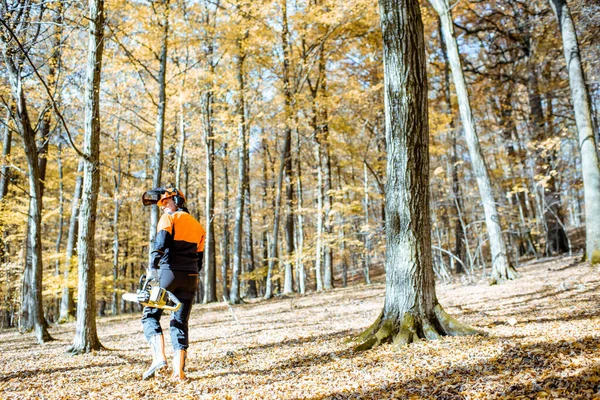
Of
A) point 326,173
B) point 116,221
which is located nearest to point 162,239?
point 326,173

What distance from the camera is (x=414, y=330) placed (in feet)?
13.6

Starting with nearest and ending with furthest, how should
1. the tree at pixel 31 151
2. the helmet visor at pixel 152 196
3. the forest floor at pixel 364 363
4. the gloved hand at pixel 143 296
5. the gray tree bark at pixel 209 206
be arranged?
the forest floor at pixel 364 363 < the gloved hand at pixel 143 296 < the helmet visor at pixel 152 196 < the tree at pixel 31 151 < the gray tree bark at pixel 209 206

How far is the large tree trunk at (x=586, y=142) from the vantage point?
8.56 m

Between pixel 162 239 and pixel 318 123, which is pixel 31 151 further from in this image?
pixel 318 123

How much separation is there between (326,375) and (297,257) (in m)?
10.7

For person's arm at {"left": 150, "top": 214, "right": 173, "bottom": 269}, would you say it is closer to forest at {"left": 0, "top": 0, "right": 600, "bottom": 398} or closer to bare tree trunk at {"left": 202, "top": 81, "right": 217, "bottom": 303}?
forest at {"left": 0, "top": 0, "right": 600, "bottom": 398}

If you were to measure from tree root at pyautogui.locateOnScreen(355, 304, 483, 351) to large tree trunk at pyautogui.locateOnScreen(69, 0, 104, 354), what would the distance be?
4126 millimetres

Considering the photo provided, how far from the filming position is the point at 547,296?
6.30 m

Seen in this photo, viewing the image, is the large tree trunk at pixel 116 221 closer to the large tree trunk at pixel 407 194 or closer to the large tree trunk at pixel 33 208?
the large tree trunk at pixel 33 208

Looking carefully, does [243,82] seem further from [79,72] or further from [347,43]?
[79,72]

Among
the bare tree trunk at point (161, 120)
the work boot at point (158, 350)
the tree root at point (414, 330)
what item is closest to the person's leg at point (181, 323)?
the work boot at point (158, 350)

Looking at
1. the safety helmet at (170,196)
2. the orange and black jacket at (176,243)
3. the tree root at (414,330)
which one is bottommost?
the tree root at (414,330)

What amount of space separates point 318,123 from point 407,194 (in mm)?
10102

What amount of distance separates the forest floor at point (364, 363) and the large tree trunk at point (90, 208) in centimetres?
35
